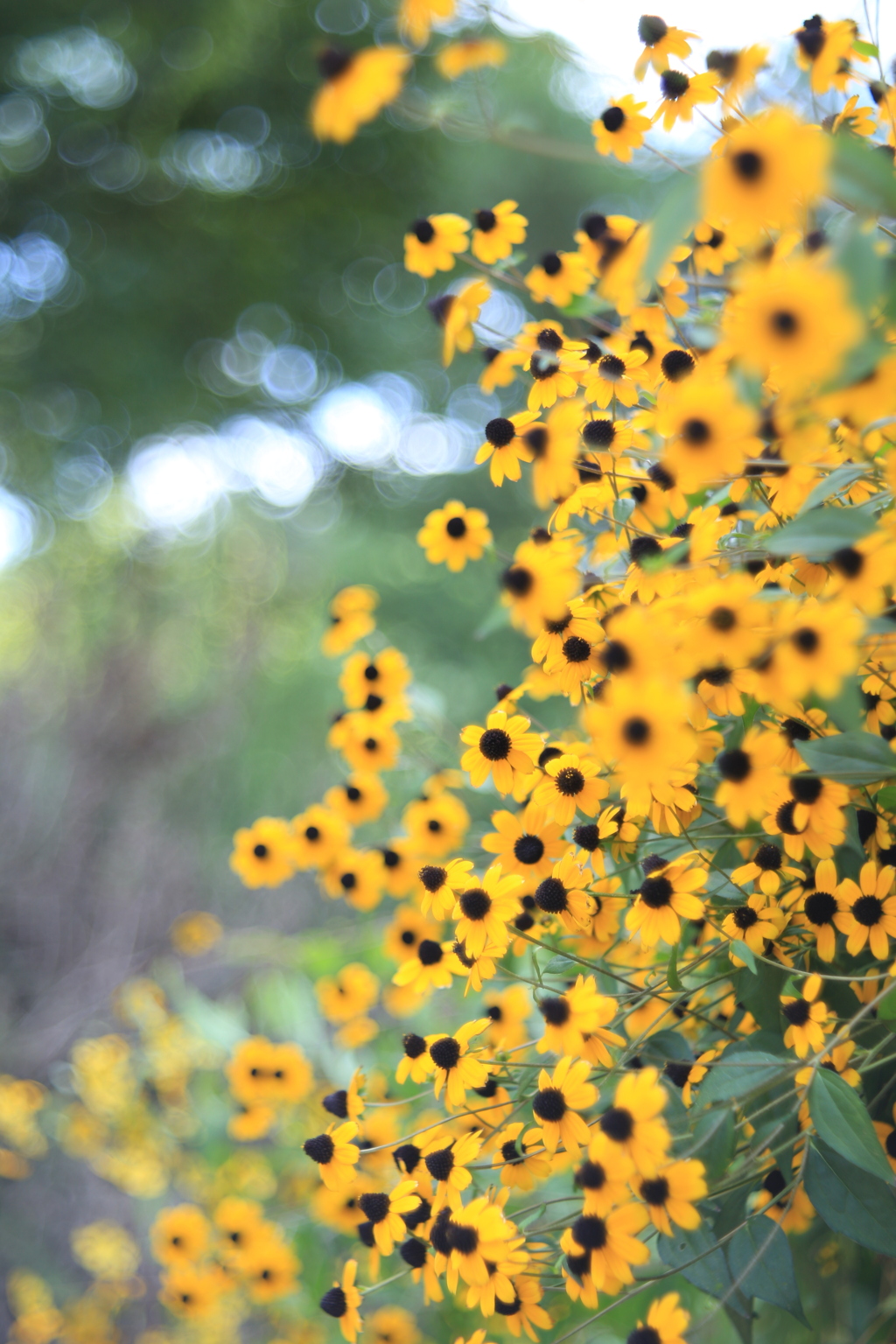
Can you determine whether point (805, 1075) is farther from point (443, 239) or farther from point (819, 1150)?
point (443, 239)

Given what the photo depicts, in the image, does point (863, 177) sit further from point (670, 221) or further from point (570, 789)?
point (570, 789)

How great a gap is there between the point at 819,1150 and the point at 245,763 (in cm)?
357

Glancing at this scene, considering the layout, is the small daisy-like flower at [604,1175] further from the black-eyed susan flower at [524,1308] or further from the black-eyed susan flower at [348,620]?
the black-eyed susan flower at [348,620]

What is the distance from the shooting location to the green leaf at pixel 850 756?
12.0 inches

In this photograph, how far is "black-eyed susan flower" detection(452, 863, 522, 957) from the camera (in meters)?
0.43

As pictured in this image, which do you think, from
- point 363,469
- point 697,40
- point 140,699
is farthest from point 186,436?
point 697,40

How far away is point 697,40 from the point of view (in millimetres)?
467

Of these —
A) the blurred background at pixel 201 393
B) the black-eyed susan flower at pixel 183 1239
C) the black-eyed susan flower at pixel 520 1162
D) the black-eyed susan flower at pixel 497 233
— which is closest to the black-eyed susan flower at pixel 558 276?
the black-eyed susan flower at pixel 497 233

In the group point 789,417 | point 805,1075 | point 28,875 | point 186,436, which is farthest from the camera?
point 186,436

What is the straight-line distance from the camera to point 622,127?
1.65ft

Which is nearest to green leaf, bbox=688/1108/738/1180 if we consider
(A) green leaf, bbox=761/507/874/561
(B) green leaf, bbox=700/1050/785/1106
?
(B) green leaf, bbox=700/1050/785/1106

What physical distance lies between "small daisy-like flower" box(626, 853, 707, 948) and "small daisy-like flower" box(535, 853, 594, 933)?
36 millimetres

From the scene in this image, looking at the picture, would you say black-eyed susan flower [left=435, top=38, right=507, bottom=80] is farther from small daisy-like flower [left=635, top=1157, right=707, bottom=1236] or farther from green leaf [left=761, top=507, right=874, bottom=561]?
small daisy-like flower [left=635, top=1157, right=707, bottom=1236]

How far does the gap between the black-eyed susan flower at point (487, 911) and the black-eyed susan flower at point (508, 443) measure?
0.73ft
